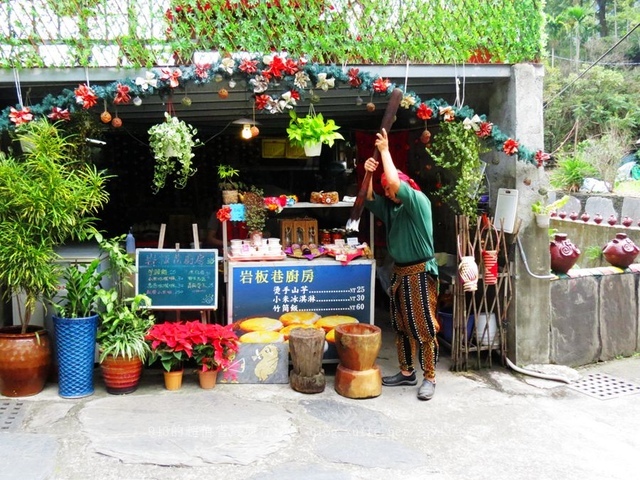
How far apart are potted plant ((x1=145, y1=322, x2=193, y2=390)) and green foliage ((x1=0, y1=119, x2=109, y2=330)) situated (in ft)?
3.42

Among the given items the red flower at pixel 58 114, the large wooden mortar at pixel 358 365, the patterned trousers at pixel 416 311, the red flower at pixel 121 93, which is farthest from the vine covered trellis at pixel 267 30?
the large wooden mortar at pixel 358 365

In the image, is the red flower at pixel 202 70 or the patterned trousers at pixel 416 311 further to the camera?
the patterned trousers at pixel 416 311

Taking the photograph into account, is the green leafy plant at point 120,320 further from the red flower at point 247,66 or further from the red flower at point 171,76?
the red flower at point 247,66

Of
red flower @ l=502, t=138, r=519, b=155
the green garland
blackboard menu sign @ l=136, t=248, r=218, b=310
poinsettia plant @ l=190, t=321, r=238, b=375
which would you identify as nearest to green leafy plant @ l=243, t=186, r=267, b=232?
blackboard menu sign @ l=136, t=248, r=218, b=310

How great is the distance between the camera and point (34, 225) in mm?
5301

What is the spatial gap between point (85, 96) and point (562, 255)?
532cm

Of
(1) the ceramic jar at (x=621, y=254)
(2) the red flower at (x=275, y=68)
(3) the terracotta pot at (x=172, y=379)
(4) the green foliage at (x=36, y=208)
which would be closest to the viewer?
(4) the green foliage at (x=36, y=208)

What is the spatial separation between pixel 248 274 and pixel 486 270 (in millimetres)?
2557

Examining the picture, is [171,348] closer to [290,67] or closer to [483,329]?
[290,67]

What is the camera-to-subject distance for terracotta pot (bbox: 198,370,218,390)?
592cm

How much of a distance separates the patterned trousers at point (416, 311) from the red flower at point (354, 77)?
Result: 184 cm

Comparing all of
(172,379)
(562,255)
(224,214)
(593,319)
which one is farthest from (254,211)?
(593,319)

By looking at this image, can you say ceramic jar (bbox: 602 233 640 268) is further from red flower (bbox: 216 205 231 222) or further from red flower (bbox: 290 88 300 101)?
red flower (bbox: 216 205 231 222)

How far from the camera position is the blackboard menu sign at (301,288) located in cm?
656
